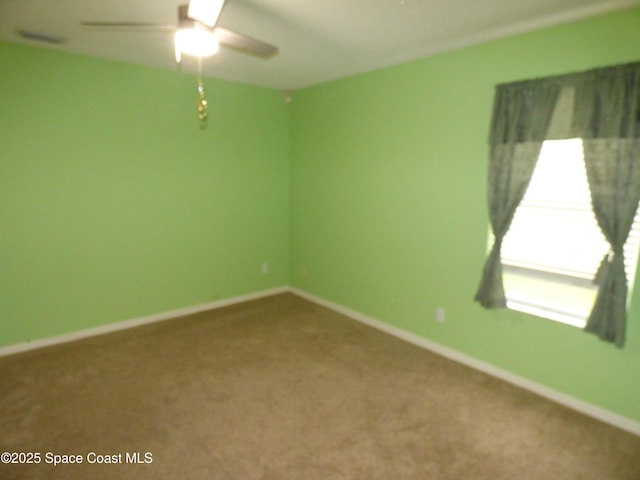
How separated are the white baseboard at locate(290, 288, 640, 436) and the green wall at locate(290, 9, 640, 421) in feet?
0.15

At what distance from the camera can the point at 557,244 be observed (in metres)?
2.51

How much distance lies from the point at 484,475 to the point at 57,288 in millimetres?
3417

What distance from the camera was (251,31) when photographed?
253 cm

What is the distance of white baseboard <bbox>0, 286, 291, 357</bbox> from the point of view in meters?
3.08

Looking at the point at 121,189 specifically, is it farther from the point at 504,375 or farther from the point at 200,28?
the point at 504,375

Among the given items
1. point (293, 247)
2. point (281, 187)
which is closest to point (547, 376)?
point (293, 247)

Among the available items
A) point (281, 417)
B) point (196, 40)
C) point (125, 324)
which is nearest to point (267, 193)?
point (125, 324)

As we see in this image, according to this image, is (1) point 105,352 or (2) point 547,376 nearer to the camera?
(2) point 547,376

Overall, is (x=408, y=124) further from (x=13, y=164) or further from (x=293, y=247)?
(x=13, y=164)

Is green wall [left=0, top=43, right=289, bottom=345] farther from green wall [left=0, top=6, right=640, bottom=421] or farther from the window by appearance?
the window

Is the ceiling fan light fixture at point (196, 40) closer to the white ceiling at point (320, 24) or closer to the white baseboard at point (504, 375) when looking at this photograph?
the white ceiling at point (320, 24)

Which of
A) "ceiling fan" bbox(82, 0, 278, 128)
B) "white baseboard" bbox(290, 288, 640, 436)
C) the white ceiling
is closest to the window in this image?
"white baseboard" bbox(290, 288, 640, 436)

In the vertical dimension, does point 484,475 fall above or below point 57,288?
below

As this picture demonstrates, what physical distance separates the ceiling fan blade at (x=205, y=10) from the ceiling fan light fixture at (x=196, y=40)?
0.05m
